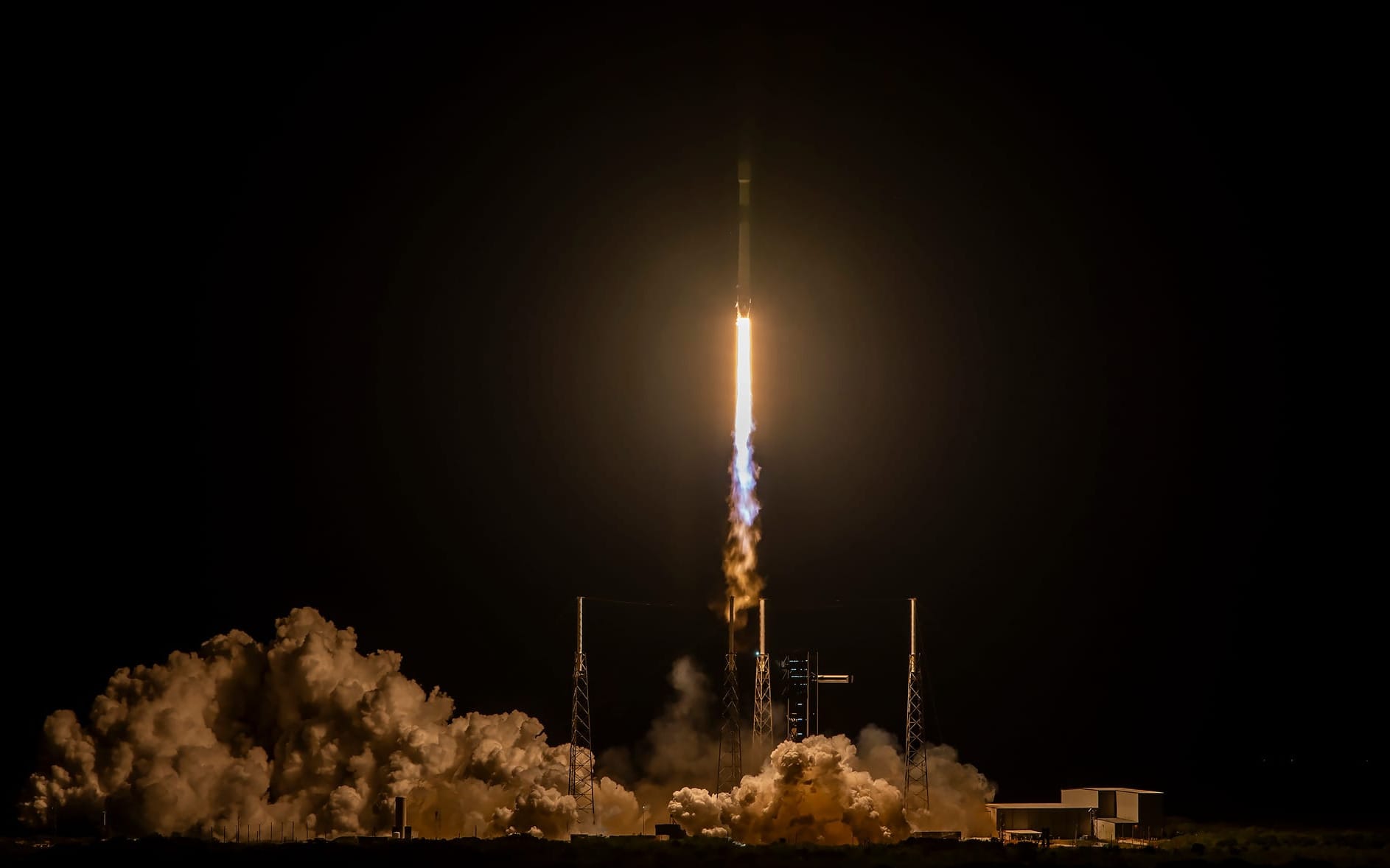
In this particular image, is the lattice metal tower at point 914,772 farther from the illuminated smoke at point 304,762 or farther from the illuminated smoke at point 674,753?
the illuminated smoke at point 304,762

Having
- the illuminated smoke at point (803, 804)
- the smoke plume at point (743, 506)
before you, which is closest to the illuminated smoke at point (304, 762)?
the illuminated smoke at point (803, 804)

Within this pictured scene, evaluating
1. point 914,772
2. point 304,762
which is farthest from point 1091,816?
point 304,762

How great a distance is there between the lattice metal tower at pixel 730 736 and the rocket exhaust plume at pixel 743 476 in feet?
4.81

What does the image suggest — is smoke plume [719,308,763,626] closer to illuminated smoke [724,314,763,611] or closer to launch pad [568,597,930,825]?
illuminated smoke [724,314,763,611]

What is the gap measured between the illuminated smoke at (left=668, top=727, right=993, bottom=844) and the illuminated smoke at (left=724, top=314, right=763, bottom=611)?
7.99m

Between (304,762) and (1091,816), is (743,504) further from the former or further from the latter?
(304,762)

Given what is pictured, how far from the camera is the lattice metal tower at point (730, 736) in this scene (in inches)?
2461

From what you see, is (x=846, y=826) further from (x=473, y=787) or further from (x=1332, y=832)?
(x=1332, y=832)

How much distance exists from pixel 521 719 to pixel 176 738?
36.4 ft

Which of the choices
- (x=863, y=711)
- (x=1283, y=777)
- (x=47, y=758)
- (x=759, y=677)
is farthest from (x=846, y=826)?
(x=1283, y=777)

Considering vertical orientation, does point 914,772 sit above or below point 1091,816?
Result: above

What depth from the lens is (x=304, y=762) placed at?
2442 inches

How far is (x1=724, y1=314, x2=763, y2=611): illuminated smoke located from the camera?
66.2 m

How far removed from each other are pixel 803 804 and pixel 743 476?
15.3 meters
